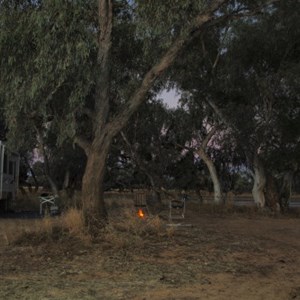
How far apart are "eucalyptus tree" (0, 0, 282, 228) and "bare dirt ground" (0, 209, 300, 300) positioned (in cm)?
201

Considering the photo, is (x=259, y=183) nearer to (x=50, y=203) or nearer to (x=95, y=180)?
(x=50, y=203)

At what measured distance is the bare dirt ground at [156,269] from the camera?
8.04m

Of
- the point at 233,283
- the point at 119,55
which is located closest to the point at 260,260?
the point at 233,283

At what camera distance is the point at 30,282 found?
8.58 m

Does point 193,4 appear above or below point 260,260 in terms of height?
above

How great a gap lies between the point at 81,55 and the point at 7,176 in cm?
1028

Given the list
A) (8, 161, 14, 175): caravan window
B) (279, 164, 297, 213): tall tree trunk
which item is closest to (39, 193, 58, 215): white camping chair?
(8, 161, 14, 175): caravan window

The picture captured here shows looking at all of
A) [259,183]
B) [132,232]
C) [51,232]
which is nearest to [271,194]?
[259,183]

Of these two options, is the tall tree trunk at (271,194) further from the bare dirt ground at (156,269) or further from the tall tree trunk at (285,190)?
the bare dirt ground at (156,269)

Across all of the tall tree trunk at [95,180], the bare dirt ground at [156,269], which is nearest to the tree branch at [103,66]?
the tall tree trunk at [95,180]

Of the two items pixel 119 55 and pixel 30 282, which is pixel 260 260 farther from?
pixel 119 55

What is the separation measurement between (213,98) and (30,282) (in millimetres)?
18852

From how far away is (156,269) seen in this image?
9586mm

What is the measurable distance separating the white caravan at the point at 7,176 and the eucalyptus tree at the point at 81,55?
5465mm
